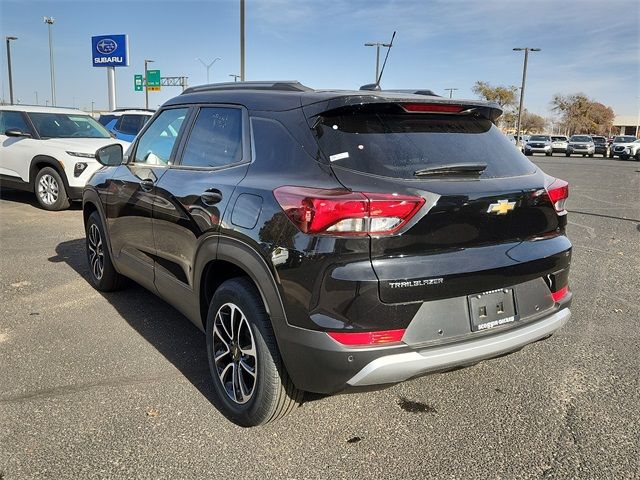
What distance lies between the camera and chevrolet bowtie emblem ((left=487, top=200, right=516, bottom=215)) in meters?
2.60

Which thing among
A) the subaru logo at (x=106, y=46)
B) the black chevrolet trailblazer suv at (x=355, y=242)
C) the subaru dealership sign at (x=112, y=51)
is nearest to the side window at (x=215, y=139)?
the black chevrolet trailblazer suv at (x=355, y=242)

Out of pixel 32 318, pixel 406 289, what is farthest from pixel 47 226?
pixel 406 289

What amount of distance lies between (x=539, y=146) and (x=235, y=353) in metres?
43.0

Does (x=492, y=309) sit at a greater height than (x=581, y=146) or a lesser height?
lesser

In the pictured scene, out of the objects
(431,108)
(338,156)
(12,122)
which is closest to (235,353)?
(338,156)

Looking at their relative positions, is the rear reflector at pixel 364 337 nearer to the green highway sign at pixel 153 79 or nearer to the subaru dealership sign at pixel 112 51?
the subaru dealership sign at pixel 112 51

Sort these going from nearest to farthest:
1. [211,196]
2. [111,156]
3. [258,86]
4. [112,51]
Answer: [211,196], [258,86], [111,156], [112,51]

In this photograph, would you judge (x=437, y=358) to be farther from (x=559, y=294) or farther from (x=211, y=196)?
(x=211, y=196)

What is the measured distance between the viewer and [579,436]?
280 cm

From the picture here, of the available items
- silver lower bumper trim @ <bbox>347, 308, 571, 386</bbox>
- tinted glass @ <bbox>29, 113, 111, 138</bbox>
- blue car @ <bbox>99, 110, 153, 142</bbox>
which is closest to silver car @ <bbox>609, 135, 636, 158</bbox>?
blue car @ <bbox>99, 110, 153, 142</bbox>

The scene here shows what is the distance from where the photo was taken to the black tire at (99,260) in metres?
4.80

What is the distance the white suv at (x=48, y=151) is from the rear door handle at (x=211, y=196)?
6605mm

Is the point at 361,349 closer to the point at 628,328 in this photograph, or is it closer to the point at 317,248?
the point at 317,248

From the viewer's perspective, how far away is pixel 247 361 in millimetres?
2879
